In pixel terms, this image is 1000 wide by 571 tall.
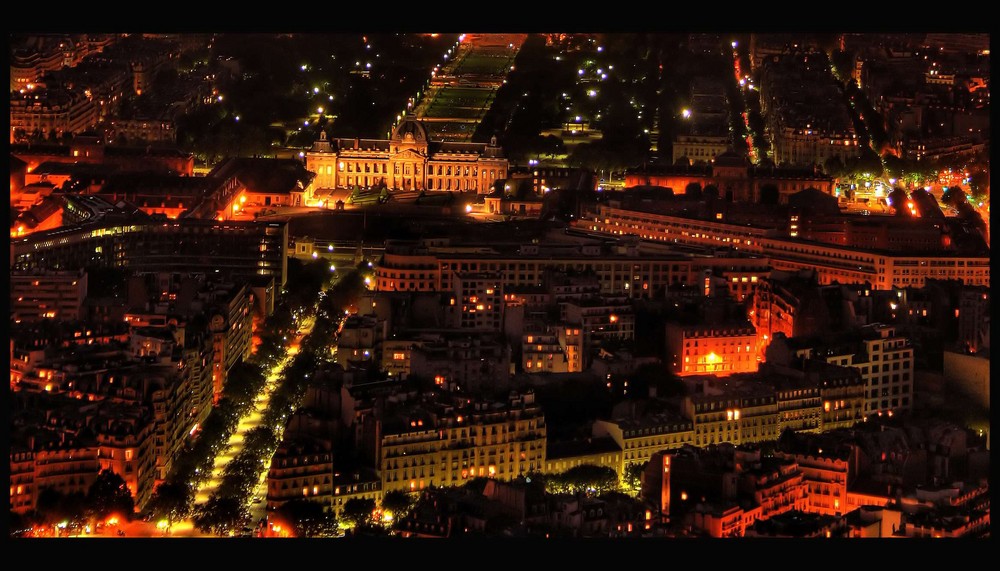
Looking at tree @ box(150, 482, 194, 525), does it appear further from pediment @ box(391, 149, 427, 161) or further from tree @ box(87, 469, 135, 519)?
pediment @ box(391, 149, 427, 161)

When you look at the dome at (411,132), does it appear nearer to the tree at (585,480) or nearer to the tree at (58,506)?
the tree at (585,480)

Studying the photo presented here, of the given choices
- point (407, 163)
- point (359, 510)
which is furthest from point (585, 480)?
point (407, 163)

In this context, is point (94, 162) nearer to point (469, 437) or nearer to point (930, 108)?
point (930, 108)

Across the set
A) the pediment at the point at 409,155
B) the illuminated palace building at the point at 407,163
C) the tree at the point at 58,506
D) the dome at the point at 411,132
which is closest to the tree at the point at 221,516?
the tree at the point at 58,506

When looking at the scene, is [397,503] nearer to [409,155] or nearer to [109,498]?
[109,498]

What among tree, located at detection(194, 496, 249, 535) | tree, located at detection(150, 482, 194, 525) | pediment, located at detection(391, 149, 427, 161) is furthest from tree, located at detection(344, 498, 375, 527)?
pediment, located at detection(391, 149, 427, 161)

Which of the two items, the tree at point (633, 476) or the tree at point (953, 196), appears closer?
the tree at point (633, 476)
